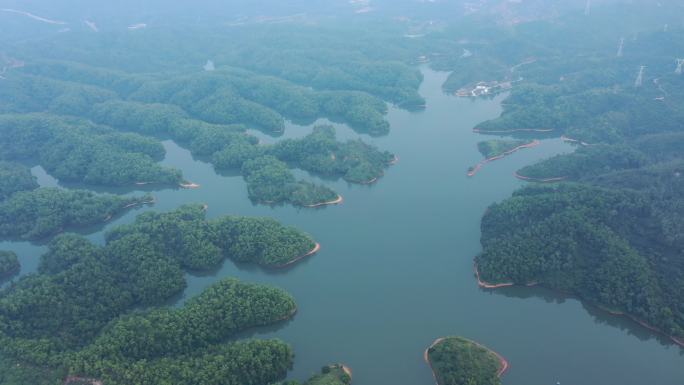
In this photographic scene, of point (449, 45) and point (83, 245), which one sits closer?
point (83, 245)

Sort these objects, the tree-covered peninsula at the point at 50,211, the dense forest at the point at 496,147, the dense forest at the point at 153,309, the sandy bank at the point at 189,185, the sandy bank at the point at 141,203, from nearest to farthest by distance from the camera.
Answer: the dense forest at the point at 153,309
the tree-covered peninsula at the point at 50,211
the sandy bank at the point at 141,203
the sandy bank at the point at 189,185
the dense forest at the point at 496,147

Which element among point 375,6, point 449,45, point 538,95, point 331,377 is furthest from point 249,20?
point 331,377

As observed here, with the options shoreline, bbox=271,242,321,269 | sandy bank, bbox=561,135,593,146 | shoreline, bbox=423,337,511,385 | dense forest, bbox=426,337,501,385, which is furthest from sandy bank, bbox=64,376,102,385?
sandy bank, bbox=561,135,593,146

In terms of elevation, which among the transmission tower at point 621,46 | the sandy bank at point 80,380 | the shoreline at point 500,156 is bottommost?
the shoreline at point 500,156

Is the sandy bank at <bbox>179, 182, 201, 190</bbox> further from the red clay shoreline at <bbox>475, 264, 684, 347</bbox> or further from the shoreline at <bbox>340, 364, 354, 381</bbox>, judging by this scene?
the red clay shoreline at <bbox>475, 264, 684, 347</bbox>

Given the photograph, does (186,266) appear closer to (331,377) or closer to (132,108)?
(331,377)

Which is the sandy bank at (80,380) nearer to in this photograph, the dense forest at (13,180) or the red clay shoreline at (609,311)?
the red clay shoreline at (609,311)

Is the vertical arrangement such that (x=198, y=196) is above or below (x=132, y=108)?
below

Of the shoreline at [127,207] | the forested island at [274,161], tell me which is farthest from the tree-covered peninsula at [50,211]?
the forested island at [274,161]
